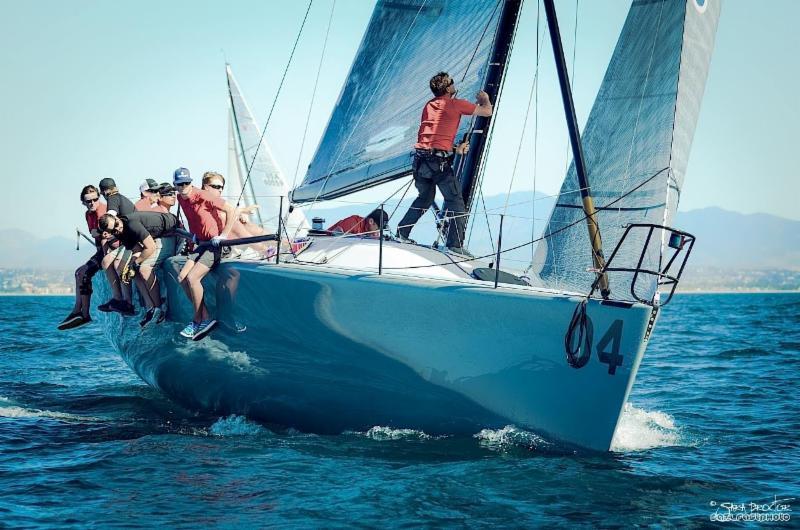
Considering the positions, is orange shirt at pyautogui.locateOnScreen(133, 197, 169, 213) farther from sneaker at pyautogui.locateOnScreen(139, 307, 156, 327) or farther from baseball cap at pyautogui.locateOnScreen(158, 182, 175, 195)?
sneaker at pyautogui.locateOnScreen(139, 307, 156, 327)

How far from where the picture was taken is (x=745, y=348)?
17.7m

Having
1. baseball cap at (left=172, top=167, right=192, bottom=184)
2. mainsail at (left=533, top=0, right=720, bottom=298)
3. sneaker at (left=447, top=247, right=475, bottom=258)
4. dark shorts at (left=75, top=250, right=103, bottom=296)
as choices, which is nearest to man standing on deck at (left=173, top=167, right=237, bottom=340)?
baseball cap at (left=172, top=167, right=192, bottom=184)

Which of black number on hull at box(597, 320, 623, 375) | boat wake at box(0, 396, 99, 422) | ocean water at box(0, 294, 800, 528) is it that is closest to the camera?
ocean water at box(0, 294, 800, 528)

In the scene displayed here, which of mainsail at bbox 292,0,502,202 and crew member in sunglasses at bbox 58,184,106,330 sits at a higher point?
mainsail at bbox 292,0,502,202

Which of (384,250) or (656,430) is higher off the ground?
(384,250)

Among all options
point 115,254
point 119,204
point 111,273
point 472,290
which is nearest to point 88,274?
point 111,273

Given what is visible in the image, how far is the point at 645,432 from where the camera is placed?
851 cm

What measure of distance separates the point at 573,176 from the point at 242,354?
3.27 m

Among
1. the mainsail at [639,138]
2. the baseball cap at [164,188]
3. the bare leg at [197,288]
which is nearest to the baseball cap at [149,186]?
the baseball cap at [164,188]

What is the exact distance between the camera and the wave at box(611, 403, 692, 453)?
774 cm

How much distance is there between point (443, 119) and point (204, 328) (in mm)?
2644

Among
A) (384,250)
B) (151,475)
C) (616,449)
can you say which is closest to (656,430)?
(616,449)

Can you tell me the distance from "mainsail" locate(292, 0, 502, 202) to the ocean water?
2.60 metres

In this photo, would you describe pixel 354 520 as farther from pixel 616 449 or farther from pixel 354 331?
pixel 616 449
